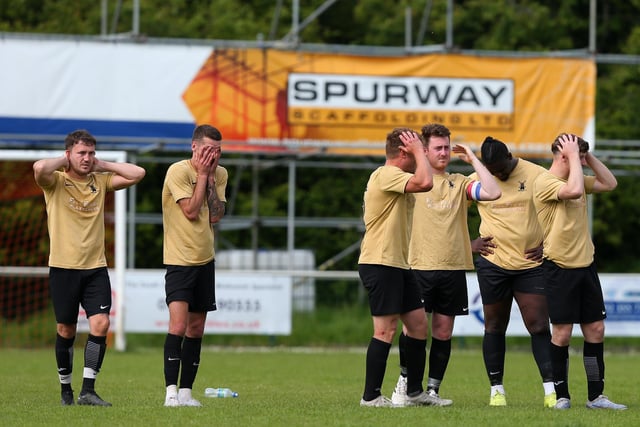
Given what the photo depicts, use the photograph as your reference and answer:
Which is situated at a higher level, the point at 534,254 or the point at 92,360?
the point at 534,254

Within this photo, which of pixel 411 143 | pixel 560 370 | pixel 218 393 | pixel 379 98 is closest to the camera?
pixel 411 143

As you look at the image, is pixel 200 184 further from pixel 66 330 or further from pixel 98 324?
pixel 66 330

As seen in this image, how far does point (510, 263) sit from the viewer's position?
1020 cm

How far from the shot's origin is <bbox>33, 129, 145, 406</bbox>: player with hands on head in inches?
399

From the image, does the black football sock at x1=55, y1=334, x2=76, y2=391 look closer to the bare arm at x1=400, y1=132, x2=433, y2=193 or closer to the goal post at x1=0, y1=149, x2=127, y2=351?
the bare arm at x1=400, y1=132, x2=433, y2=193

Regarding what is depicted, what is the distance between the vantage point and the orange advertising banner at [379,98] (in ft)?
68.9

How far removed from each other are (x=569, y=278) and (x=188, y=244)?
9.95 ft

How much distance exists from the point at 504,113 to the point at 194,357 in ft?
41.5

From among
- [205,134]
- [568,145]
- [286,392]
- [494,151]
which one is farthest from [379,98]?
[205,134]

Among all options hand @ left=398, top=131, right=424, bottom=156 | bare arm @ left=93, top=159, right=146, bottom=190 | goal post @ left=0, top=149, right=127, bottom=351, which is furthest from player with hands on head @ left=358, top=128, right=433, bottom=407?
goal post @ left=0, top=149, right=127, bottom=351

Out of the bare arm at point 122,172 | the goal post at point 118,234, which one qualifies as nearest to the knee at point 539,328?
the bare arm at point 122,172

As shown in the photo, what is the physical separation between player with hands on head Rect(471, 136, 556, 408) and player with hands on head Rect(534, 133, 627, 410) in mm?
120

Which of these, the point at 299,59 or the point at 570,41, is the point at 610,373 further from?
the point at 570,41

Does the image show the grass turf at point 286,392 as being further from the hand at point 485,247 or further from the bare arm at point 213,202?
the bare arm at point 213,202
